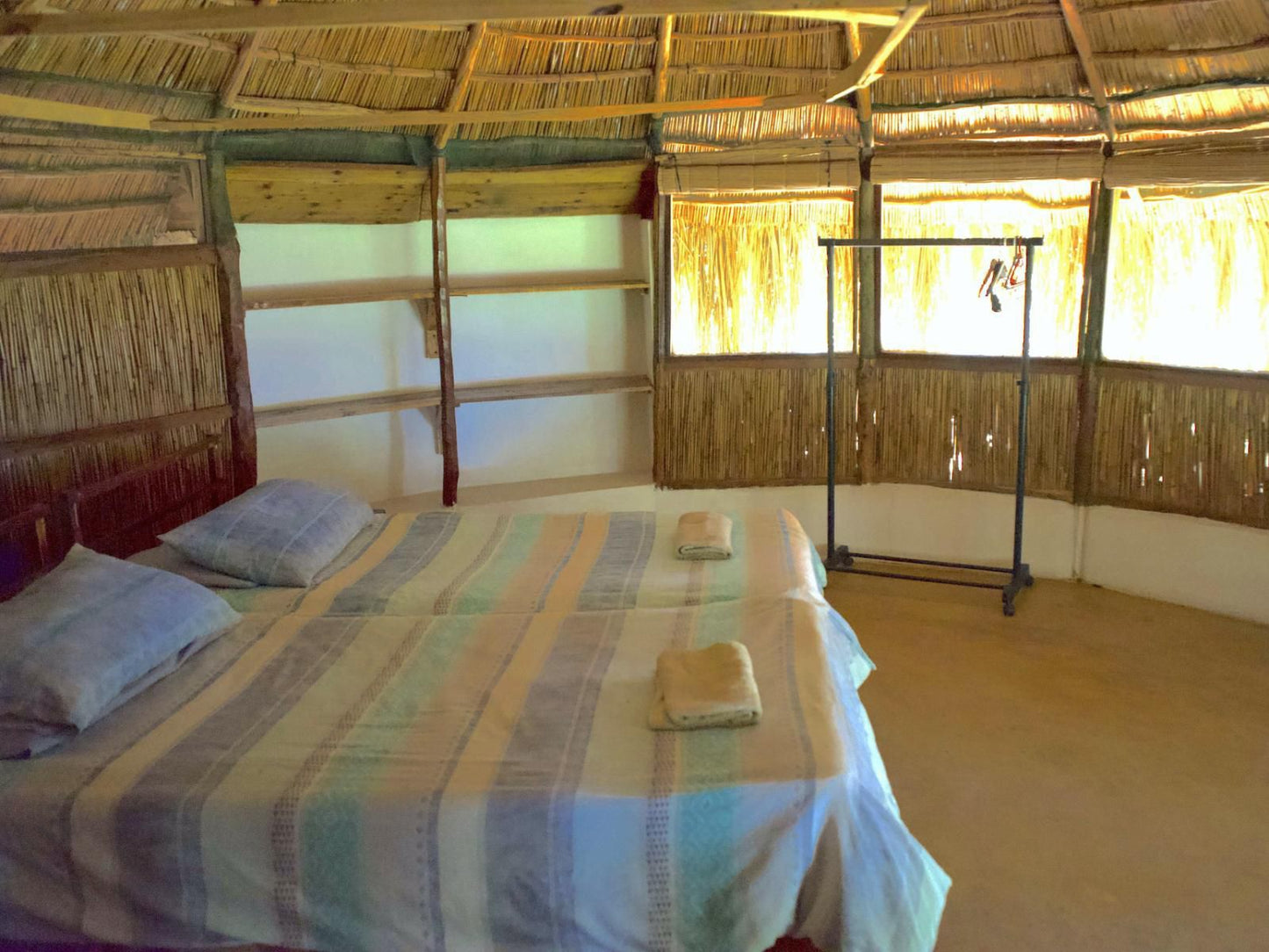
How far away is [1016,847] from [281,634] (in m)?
1.82

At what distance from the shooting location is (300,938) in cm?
196

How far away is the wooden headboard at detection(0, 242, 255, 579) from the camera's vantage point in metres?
3.18

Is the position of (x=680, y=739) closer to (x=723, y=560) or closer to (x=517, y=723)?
(x=517, y=723)

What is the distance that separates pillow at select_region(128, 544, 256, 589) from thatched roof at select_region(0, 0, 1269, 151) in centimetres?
137

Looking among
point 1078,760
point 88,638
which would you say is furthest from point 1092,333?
point 88,638

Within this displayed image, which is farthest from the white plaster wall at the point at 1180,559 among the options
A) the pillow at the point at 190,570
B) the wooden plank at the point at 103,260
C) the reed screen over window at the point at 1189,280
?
the wooden plank at the point at 103,260

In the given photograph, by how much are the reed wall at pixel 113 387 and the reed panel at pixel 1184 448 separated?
131 inches

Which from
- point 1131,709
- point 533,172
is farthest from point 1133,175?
point 533,172

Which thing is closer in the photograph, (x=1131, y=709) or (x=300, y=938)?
(x=300, y=938)

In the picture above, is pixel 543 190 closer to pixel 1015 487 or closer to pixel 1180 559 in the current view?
pixel 1015 487

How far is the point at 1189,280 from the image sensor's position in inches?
167

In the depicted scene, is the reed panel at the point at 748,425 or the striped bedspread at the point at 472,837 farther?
the reed panel at the point at 748,425

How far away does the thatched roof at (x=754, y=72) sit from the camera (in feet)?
12.3

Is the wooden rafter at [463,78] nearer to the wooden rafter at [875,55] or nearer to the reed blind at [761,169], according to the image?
the reed blind at [761,169]
